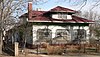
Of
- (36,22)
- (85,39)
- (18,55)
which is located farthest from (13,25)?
(85,39)

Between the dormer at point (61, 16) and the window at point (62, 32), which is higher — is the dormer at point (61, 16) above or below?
above

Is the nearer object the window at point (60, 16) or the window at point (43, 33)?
the window at point (43, 33)

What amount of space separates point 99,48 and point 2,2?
13075mm

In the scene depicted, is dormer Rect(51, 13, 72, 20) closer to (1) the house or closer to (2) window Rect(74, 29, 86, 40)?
(1) the house

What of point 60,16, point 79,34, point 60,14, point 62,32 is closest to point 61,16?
point 60,16

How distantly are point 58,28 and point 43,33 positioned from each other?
2.62m

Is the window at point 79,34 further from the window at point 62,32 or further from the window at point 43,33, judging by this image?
the window at point 43,33

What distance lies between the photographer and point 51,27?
4303cm

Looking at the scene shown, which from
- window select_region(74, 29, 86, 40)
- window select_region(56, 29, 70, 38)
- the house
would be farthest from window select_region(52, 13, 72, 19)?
window select_region(74, 29, 86, 40)

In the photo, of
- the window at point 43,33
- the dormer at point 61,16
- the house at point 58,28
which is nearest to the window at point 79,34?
the house at point 58,28

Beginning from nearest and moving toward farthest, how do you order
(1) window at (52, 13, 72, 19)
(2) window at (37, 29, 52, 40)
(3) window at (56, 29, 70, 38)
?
(2) window at (37, 29, 52, 40) → (3) window at (56, 29, 70, 38) → (1) window at (52, 13, 72, 19)

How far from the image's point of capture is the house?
42281 millimetres

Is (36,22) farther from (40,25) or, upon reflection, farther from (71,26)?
(71,26)

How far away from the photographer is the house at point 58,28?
42.3 metres
